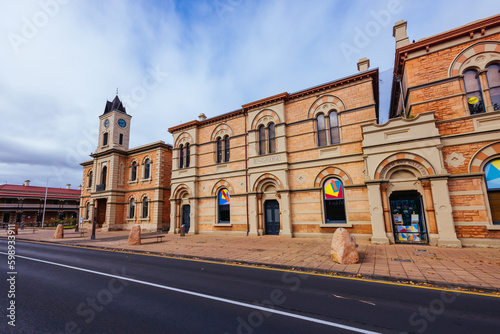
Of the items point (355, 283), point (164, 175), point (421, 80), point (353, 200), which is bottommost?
point (355, 283)

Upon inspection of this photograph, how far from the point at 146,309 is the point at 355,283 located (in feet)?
17.4

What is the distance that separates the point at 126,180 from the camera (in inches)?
1129

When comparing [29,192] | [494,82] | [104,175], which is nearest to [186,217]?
[104,175]

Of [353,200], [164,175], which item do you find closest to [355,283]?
[353,200]

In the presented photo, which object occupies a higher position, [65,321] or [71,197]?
[71,197]

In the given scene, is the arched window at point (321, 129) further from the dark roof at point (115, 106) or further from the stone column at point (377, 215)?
the dark roof at point (115, 106)

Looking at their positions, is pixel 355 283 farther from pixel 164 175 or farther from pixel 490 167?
pixel 164 175

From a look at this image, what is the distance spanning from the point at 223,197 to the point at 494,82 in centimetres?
1820

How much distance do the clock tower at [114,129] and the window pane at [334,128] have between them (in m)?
26.9

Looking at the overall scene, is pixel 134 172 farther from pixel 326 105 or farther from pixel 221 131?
pixel 326 105

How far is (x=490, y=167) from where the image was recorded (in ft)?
35.5

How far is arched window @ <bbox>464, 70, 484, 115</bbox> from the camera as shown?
11562 mm

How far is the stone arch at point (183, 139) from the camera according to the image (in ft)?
72.9

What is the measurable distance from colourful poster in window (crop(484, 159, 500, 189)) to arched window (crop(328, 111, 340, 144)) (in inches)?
292
